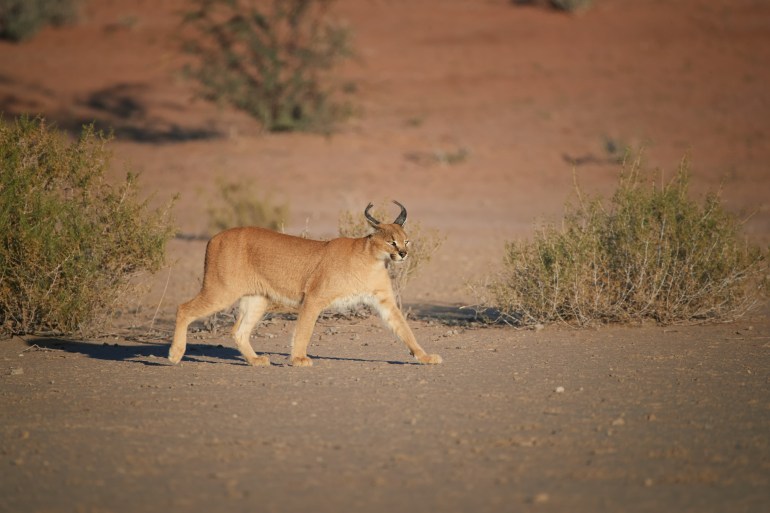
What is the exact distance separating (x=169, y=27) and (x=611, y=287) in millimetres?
43447

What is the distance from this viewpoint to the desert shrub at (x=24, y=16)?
48.2 metres

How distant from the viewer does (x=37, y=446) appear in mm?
6070

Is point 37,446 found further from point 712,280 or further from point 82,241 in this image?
point 712,280

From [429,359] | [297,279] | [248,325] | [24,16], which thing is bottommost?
[429,359]

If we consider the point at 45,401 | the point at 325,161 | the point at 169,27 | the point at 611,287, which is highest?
the point at 169,27

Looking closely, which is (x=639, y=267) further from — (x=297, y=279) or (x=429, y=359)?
(x=297, y=279)

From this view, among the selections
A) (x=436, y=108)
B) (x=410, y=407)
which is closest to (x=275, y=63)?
(x=436, y=108)

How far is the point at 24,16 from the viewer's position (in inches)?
1895

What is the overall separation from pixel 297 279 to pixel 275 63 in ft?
81.0

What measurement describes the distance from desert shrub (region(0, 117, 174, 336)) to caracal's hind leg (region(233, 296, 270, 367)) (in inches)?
Result: 66.9

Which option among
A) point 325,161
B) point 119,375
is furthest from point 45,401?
point 325,161

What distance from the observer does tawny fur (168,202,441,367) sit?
27.6 feet

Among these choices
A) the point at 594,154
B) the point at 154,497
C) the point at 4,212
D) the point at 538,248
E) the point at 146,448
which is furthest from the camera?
the point at 594,154

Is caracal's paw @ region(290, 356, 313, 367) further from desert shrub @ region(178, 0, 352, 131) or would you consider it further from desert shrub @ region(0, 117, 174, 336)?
desert shrub @ region(178, 0, 352, 131)
